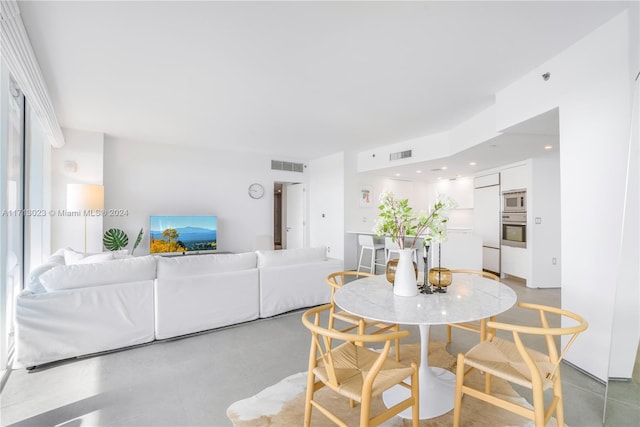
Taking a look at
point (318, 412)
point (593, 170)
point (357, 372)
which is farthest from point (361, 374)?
point (593, 170)

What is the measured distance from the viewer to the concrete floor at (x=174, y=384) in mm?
1767

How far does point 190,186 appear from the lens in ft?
19.6

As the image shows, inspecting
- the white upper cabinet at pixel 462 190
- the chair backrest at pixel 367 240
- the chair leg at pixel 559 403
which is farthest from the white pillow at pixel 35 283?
the white upper cabinet at pixel 462 190

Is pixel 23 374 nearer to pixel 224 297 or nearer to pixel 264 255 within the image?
pixel 224 297

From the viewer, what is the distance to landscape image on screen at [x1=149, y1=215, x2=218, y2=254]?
5449 millimetres

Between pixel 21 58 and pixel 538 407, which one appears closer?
pixel 538 407

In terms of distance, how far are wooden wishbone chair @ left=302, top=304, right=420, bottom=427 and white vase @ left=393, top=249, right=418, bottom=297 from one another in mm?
427

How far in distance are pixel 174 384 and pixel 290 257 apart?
1745 mm

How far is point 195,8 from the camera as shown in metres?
1.99

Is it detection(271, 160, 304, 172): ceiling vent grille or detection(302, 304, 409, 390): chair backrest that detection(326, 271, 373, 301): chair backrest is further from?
detection(271, 160, 304, 172): ceiling vent grille

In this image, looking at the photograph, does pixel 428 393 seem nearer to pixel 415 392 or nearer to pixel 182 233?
pixel 415 392

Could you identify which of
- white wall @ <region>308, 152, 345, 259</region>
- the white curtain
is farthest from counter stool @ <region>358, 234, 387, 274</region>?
the white curtain

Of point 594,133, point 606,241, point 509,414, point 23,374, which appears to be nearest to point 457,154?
point 594,133

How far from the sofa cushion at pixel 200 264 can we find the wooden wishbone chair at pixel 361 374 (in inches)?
73.7
